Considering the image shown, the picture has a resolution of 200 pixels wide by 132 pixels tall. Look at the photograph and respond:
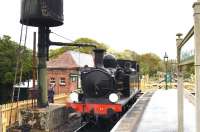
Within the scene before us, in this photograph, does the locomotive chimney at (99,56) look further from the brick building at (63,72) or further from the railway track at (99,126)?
the brick building at (63,72)

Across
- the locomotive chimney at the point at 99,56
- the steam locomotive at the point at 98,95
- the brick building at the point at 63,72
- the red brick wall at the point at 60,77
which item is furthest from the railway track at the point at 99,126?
Answer: the red brick wall at the point at 60,77

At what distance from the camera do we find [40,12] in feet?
49.0

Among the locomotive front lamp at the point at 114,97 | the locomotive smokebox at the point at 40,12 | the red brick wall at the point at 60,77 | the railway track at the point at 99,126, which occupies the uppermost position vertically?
the locomotive smokebox at the point at 40,12

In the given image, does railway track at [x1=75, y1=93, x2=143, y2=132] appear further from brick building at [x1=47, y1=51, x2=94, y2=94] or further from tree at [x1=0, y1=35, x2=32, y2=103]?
brick building at [x1=47, y1=51, x2=94, y2=94]

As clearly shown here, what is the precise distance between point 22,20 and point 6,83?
1995cm

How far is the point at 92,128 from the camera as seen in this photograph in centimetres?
Answer: 1639

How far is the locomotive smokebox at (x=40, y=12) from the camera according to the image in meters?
14.9

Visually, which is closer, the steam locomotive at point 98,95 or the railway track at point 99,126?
the steam locomotive at point 98,95

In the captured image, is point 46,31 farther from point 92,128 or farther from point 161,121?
point 161,121

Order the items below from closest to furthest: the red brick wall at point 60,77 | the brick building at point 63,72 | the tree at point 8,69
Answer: the tree at point 8,69
the red brick wall at point 60,77
the brick building at point 63,72

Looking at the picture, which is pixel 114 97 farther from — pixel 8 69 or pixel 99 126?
pixel 8 69

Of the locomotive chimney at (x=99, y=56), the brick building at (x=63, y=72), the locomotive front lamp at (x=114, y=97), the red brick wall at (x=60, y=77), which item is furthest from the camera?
the brick building at (x=63, y=72)

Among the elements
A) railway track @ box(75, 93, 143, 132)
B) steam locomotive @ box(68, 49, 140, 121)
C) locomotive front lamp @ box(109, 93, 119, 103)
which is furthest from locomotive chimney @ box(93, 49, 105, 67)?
railway track @ box(75, 93, 143, 132)

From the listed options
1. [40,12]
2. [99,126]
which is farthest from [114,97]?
[40,12]
